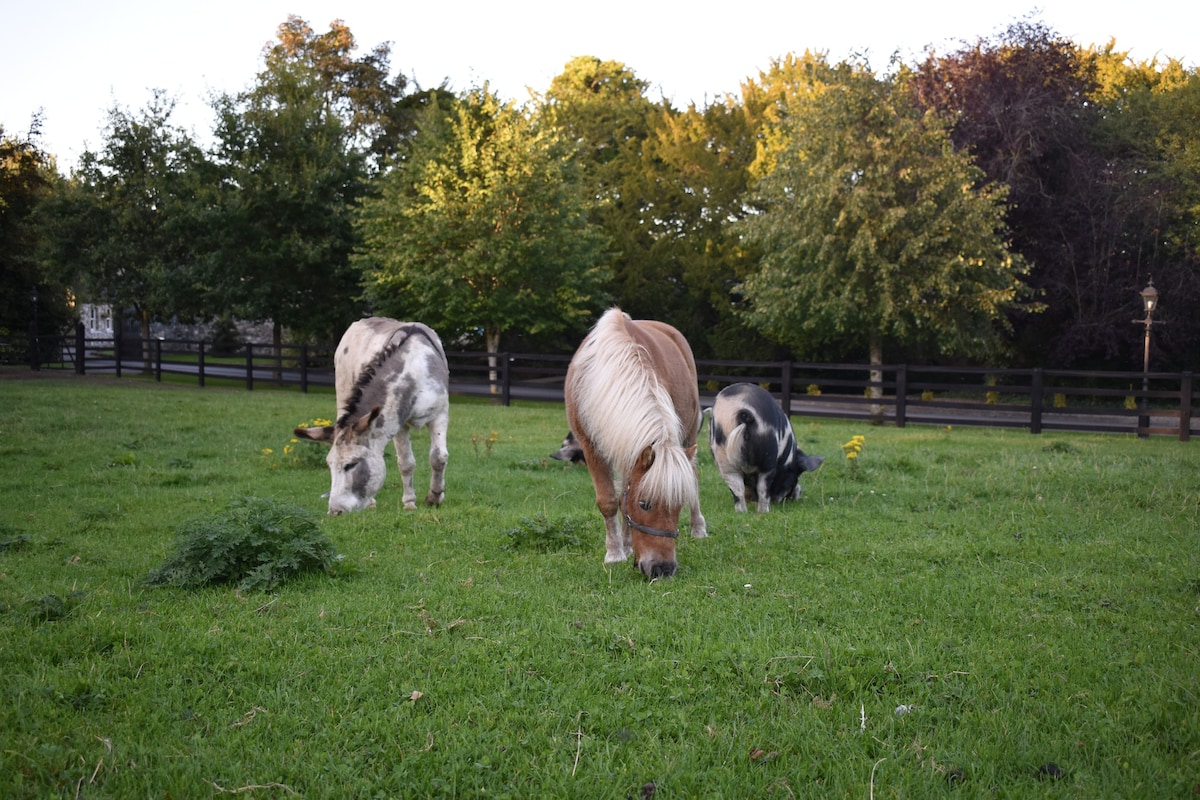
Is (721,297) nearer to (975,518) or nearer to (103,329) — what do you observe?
(975,518)

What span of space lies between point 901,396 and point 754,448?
10.6 meters

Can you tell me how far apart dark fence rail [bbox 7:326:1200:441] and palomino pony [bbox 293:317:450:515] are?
932 centimetres

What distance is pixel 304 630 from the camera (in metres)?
3.96

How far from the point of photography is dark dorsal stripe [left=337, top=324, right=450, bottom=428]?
7152 mm

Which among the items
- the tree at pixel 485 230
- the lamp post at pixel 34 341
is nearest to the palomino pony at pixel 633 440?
the tree at pixel 485 230

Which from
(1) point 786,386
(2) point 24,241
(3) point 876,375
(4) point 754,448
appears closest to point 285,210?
(2) point 24,241

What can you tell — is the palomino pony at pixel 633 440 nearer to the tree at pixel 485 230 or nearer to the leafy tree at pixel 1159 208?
the tree at pixel 485 230

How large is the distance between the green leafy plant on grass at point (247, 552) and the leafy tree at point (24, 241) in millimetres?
22631

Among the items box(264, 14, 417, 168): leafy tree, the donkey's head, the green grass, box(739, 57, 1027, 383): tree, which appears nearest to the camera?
the green grass

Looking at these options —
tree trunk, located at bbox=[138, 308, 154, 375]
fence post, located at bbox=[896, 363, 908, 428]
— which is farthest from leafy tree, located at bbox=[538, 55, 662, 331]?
tree trunk, located at bbox=[138, 308, 154, 375]

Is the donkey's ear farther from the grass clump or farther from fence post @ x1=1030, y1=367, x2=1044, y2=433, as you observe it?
fence post @ x1=1030, y1=367, x2=1044, y2=433

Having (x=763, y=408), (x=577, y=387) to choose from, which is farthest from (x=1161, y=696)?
(x=763, y=408)

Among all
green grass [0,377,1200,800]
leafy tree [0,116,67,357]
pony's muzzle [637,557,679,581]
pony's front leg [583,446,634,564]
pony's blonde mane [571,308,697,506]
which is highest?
leafy tree [0,116,67,357]

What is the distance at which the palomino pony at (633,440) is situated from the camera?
4.62m
